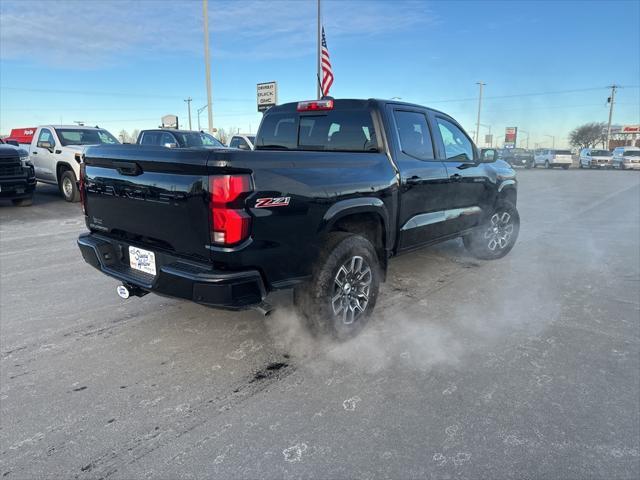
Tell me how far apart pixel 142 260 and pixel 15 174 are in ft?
28.3

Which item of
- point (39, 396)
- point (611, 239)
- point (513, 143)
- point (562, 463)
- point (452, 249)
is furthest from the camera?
point (513, 143)

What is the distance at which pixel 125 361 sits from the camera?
3186 millimetres

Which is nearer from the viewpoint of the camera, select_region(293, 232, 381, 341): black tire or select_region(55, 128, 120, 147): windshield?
select_region(293, 232, 381, 341): black tire

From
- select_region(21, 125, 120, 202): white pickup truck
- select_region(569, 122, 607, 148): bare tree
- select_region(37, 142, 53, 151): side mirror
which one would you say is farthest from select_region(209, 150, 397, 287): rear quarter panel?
select_region(569, 122, 607, 148): bare tree

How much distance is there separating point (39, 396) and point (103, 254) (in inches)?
41.7

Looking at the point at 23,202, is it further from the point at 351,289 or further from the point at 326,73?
the point at 351,289

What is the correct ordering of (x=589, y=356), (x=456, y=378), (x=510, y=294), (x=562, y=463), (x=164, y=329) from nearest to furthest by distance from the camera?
(x=562, y=463) < (x=456, y=378) < (x=589, y=356) < (x=164, y=329) < (x=510, y=294)

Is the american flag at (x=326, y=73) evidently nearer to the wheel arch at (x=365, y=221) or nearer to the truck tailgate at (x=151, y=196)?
the wheel arch at (x=365, y=221)

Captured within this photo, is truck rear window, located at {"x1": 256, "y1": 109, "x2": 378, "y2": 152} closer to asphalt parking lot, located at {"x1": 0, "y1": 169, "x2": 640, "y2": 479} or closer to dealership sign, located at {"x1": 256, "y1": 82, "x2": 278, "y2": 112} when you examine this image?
asphalt parking lot, located at {"x1": 0, "y1": 169, "x2": 640, "y2": 479}

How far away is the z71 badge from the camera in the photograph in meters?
2.70

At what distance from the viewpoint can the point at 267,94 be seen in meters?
17.7

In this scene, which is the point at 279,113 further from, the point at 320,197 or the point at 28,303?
the point at 28,303

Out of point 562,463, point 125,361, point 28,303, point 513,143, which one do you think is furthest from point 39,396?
point 513,143

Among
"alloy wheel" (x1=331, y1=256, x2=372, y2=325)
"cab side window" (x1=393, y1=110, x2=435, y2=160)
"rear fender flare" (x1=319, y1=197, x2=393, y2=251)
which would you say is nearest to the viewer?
"rear fender flare" (x1=319, y1=197, x2=393, y2=251)
